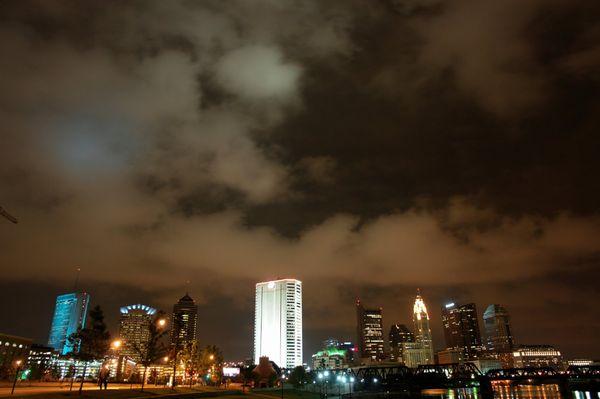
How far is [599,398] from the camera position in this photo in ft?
414

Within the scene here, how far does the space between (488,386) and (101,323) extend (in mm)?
106056

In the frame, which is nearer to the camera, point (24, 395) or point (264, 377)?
point (24, 395)

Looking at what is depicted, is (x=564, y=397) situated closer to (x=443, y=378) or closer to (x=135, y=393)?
(x=443, y=378)

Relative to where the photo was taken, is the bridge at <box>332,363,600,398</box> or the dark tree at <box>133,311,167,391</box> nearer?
the dark tree at <box>133,311,167,391</box>

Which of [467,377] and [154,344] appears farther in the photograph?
[467,377]

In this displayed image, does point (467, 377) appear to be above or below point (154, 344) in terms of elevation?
below

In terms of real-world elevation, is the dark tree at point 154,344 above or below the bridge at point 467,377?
above

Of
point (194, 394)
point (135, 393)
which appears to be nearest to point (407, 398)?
point (194, 394)

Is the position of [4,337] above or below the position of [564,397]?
above

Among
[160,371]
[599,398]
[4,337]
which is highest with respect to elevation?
[4,337]

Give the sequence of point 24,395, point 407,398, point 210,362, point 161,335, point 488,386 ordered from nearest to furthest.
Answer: point 24,395 → point 161,335 → point 210,362 → point 488,386 → point 407,398

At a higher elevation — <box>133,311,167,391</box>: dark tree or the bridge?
<box>133,311,167,391</box>: dark tree

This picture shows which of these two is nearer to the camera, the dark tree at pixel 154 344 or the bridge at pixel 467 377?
the dark tree at pixel 154 344

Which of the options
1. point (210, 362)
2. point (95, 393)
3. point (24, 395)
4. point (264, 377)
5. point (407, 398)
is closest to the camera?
point (24, 395)
